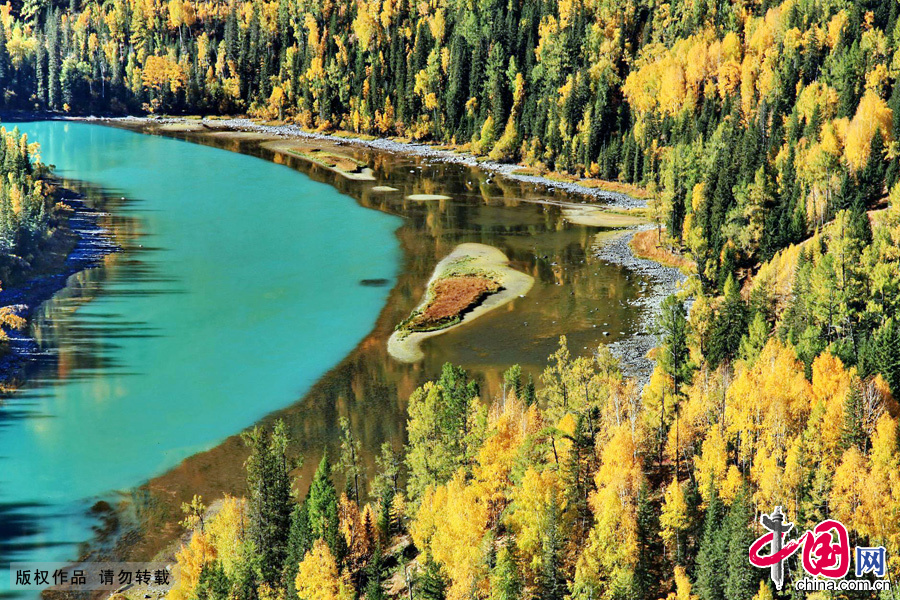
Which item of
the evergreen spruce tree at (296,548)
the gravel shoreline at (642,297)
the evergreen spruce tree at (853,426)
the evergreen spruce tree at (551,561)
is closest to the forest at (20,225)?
the evergreen spruce tree at (296,548)

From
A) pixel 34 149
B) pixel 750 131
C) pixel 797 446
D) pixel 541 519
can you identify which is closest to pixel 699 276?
pixel 750 131

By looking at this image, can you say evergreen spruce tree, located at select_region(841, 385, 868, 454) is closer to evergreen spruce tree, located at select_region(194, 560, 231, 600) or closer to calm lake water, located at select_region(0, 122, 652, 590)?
calm lake water, located at select_region(0, 122, 652, 590)

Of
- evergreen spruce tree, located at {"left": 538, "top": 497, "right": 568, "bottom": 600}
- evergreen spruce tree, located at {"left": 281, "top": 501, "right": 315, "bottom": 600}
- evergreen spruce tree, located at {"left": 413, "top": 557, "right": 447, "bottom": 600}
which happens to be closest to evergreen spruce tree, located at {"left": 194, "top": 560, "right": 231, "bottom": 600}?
evergreen spruce tree, located at {"left": 281, "top": 501, "right": 315, "bottom": 600}

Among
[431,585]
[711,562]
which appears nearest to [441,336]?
[431,585]

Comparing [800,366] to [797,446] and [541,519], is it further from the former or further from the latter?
[541,519]

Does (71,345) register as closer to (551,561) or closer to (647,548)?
(551,561)

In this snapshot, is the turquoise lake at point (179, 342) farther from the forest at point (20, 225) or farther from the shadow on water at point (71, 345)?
the forest at point (20, 225)
